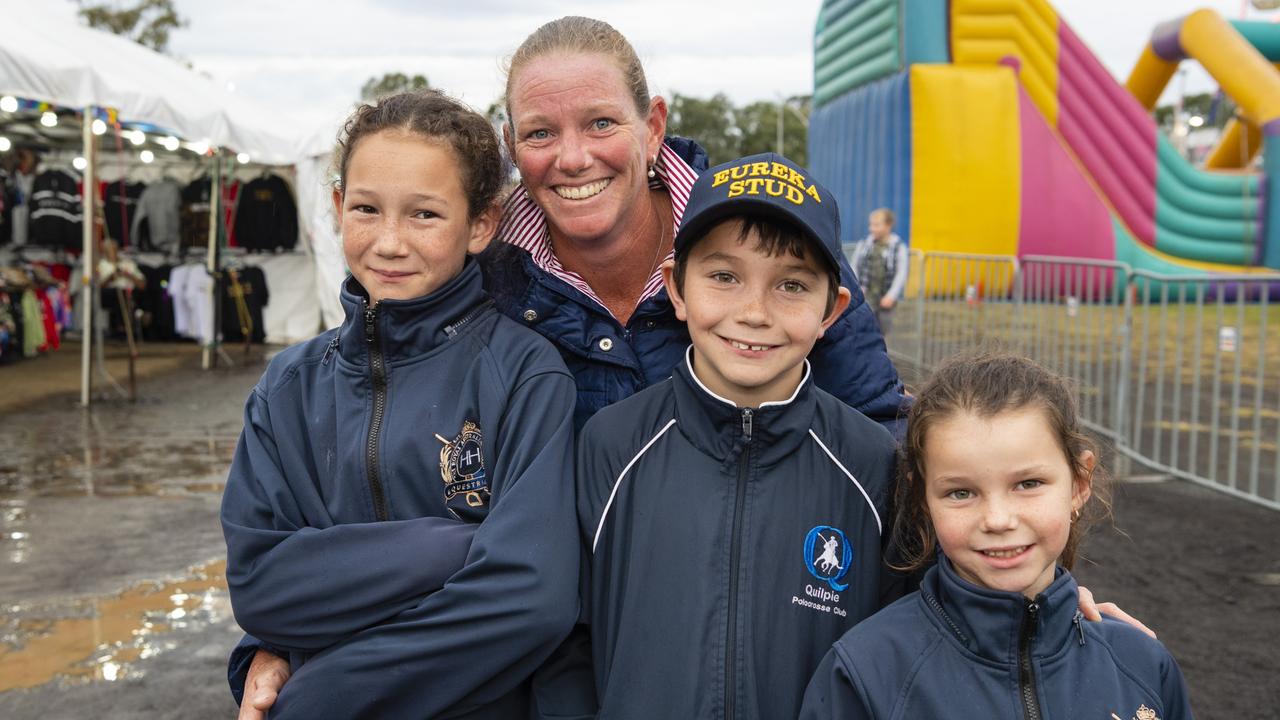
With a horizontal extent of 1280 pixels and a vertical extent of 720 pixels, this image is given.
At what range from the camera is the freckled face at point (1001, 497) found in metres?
1.85

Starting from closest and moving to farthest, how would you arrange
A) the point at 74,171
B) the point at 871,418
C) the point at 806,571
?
the point at 806,571 < the point at 871,418 < the point at 74,171

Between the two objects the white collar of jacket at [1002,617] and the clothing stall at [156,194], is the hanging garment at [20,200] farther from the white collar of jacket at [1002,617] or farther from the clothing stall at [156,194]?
the white collar of jacket at [1002,617]

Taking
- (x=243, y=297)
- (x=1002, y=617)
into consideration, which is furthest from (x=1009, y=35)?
(x=1002, y=617)

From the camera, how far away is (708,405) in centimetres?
196

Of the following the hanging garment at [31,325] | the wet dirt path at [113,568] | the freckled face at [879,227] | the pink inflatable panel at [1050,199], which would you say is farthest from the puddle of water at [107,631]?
the pink inflatable panel at [1050,199]

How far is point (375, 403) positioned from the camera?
201 cm

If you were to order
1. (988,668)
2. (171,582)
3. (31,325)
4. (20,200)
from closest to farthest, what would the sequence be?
(988,668) < (171,582) < (31,325) < (20,200)

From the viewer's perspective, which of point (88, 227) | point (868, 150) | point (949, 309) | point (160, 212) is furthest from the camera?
point (868, 150)

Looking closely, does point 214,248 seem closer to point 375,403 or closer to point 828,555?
point 375,403

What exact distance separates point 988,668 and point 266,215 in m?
13.6

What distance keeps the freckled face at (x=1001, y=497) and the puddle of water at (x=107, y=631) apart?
3377 millimetres

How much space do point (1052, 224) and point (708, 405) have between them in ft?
49.4

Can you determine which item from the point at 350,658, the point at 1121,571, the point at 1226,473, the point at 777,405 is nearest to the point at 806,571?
the point at 777,405

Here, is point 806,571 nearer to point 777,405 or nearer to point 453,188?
point 777,405
